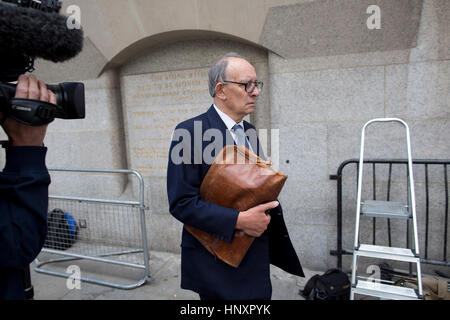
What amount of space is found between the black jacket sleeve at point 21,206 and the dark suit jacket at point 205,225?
0.69 meters

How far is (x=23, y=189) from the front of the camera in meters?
0.84

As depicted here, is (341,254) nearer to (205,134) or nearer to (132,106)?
(205,134)

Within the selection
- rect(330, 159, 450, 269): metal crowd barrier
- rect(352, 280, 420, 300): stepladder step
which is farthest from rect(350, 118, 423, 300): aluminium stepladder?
rect(330, 159, 450, 269): metal crowd barrier

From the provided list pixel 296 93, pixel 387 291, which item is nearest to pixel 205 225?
pixel 387 291

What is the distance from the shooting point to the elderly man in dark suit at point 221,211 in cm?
142

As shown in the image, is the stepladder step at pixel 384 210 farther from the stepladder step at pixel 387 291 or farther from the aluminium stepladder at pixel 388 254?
the stepladder step at pixel 387 291

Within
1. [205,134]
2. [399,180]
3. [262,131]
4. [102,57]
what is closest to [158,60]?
[102,57]

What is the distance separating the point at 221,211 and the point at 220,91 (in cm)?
70

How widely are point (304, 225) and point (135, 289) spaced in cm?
210

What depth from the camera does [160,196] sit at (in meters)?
4.19

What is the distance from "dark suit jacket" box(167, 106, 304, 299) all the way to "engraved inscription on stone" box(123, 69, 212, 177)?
2.30 metres

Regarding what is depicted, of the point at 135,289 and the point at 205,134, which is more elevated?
the point at 205,134

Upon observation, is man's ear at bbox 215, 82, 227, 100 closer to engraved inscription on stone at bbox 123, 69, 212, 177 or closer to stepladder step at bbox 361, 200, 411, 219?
stepladder step at bbox 361, 200, 411, 219

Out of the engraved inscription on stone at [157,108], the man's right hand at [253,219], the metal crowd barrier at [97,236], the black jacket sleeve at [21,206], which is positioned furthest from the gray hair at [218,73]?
the metal crowd barrier at [97,236]
